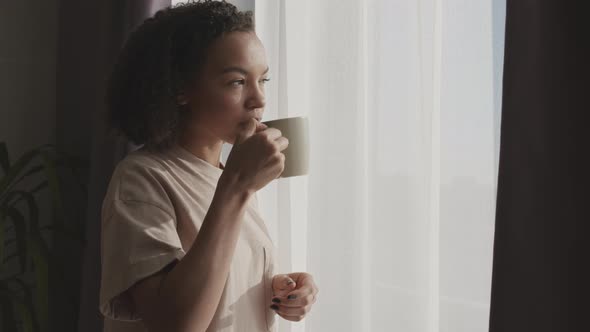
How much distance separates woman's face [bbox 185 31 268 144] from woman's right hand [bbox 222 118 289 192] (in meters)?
0.08

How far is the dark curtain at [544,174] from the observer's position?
1.05 m

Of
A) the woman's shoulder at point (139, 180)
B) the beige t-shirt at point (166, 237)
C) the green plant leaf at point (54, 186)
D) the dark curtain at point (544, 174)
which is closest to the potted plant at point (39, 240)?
the green plant leaf at point (54, 186)

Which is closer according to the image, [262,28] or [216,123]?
[216,123]

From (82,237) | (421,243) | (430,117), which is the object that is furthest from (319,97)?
(82,237)

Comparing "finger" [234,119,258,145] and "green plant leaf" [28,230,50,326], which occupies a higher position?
"finger" [234,119,258,145]

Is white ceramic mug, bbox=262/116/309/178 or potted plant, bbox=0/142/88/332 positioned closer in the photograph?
white ceramic mug, bbox=262/116/309/178

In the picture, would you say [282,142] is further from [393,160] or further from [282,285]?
[393,160]

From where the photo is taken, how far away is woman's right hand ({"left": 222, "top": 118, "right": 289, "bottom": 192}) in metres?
1.04

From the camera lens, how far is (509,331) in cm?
110

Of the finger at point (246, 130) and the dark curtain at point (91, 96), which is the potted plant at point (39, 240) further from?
the finger at point (246, 130)

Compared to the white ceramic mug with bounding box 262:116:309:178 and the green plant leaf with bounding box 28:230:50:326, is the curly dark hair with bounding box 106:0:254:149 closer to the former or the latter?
the white ceramic mug with bounding box 262:116:309:178

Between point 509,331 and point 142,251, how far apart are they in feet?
2.15

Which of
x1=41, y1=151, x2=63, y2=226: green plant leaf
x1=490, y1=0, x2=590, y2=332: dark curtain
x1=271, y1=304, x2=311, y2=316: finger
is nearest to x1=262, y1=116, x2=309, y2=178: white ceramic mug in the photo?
x1=271, y1=304, x2=311, y2=316: finger

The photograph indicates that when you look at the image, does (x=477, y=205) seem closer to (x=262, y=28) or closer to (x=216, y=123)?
(x=216, y=123)
